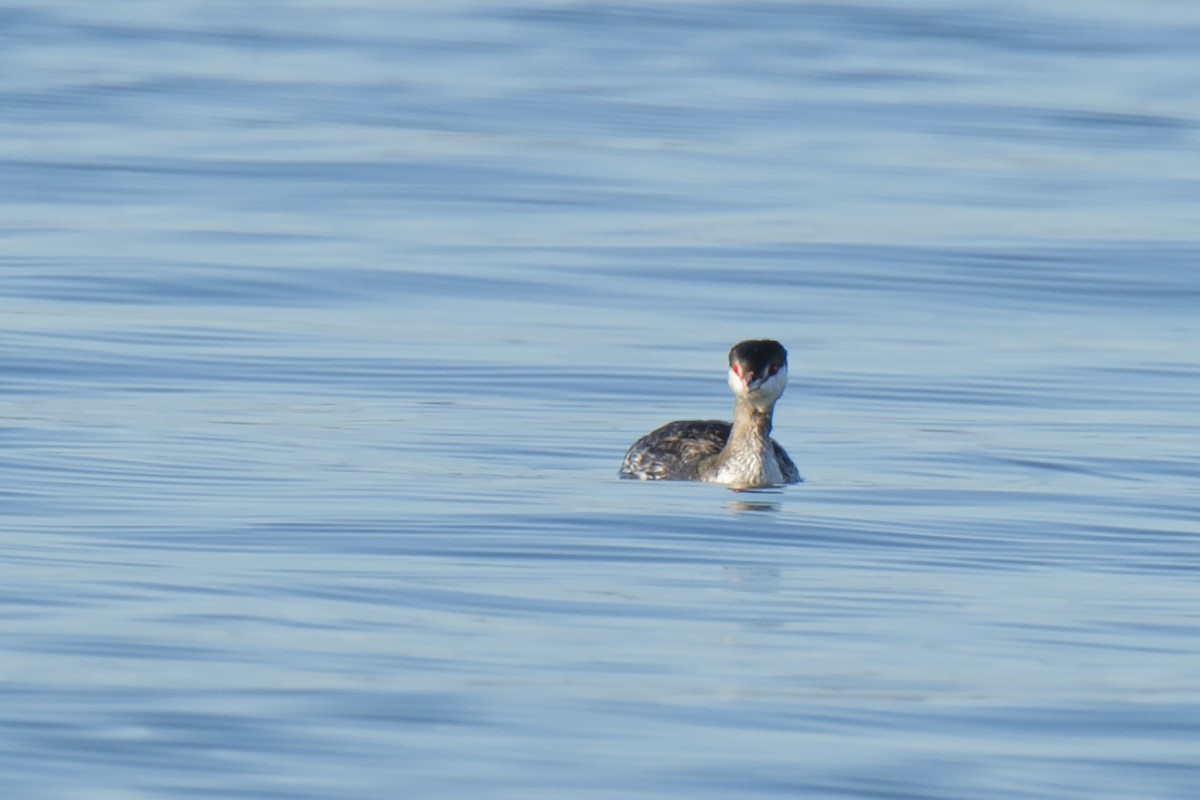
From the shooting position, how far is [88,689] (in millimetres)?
8359

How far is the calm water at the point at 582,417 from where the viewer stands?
8172 mm

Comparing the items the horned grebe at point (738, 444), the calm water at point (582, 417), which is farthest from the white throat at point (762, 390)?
the calm water at point (582, 417)

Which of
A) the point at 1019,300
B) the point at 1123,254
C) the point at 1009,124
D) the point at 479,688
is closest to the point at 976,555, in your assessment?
the point at 479,688

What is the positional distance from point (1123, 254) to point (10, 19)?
59.4 feet

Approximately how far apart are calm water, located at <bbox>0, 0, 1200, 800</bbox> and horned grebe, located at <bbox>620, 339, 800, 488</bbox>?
221 mm

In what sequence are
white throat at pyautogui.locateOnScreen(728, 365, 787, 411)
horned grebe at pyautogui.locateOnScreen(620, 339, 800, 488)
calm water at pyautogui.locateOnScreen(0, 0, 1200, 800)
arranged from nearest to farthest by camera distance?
calm water at pyautogui.locateOnScreen(0, 0, 1200, 800)
horned grebe at pyautogui.locateOnScreen(620, 339, 800, 488)
white throat at pyautogui.locateOnScreen(728, 365, 787, 411)

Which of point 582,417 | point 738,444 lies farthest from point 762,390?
point 582,417

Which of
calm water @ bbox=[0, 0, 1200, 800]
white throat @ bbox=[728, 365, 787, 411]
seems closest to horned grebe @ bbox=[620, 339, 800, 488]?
white throat @ bbox=[728, 365, 787, 411]

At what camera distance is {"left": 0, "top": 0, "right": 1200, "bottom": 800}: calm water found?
322 inches

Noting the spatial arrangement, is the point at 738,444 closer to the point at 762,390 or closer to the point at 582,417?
the point at 762,390

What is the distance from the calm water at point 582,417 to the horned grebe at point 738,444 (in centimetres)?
22

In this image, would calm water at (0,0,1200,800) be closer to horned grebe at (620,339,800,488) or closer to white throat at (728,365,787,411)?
Answer: horned grebe at (620,339,800,488)

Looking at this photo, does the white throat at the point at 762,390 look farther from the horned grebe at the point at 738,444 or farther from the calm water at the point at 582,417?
the calm water at the point at 582,417

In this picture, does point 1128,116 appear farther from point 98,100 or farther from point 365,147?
point 98,100
